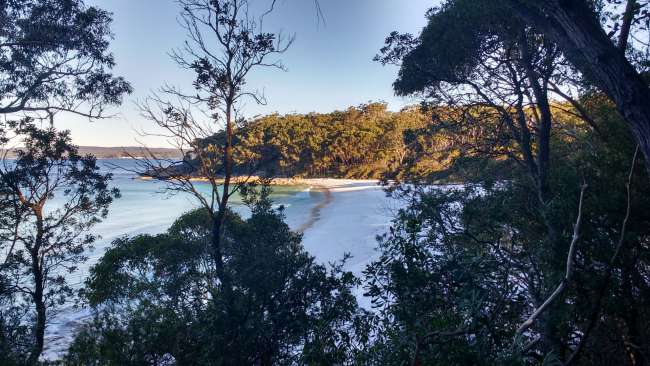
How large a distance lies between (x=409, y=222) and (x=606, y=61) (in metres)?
1.77

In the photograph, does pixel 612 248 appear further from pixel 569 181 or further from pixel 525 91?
pixel 525 91

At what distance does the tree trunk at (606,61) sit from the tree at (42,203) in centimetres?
813

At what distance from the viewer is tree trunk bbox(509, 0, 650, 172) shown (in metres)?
2.35

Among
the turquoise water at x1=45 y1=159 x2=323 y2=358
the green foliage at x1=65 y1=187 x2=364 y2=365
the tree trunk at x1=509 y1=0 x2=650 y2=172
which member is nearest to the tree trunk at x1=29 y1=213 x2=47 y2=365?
the turquoise water at x1=45 y1=159 x2=323 y2=358

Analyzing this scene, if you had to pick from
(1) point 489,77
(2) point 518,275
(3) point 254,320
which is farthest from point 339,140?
(3) point 254,320

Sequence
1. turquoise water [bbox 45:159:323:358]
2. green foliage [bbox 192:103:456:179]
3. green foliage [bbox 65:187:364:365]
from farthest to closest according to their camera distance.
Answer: green foliage [bbox 192:103:456:179] → turquoise water [bbox 45:159:323:358] → green foliage [bbox 65:187:364:365]

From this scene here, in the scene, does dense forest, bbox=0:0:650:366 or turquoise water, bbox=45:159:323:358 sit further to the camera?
turquoise water, bbox=45:159:323:358

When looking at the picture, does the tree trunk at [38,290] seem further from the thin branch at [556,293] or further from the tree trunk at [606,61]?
the tree trunk at [606,61]

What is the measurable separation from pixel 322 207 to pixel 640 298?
75.9ft

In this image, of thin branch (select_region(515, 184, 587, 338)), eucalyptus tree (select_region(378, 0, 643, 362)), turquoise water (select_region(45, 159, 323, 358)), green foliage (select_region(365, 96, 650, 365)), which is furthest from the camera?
turquoise water (select_region(45, 159, 323, 358))

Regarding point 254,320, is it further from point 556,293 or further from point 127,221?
point 127,221

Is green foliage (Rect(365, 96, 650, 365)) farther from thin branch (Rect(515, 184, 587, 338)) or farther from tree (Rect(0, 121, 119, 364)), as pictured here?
tree (Rect(0, 121, 119, 364))

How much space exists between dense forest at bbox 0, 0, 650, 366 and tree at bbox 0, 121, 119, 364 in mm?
47

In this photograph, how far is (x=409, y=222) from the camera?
2256mm
